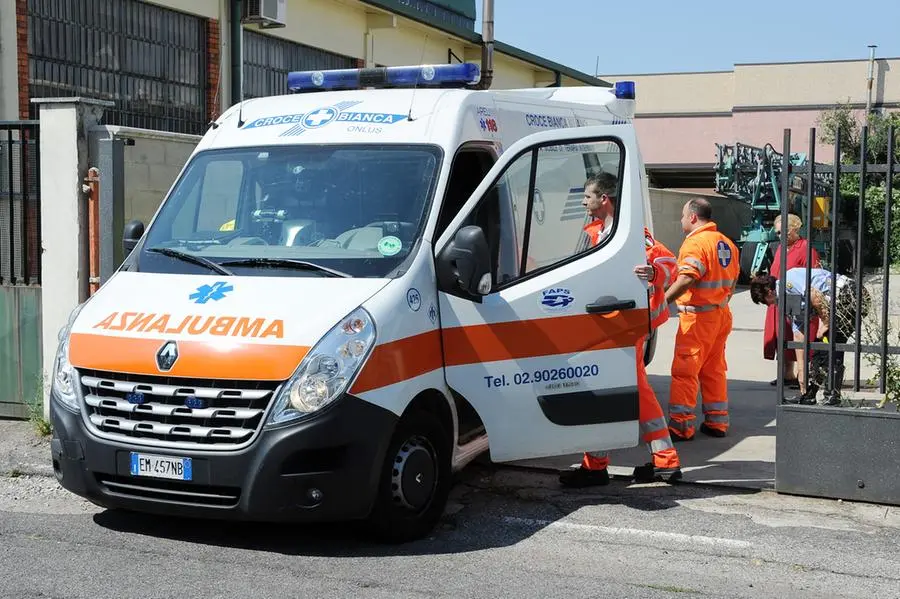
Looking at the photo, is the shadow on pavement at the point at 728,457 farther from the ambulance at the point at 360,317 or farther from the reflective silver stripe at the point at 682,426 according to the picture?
the ambulance at the point at 360,317

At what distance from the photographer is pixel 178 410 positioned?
5453 mm

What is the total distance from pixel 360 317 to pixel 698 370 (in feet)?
12.4

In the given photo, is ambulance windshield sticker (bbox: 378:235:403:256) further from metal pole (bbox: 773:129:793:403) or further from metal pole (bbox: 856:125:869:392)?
metal pole (bbox: 856:125:869:392)

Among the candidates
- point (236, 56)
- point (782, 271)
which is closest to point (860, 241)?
point (782, 271)

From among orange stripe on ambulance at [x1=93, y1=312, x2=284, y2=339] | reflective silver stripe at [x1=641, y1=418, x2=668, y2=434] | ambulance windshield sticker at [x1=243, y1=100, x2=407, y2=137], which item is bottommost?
reflective silver stripe at [x1=641, y1=418, x2=668, y2=434]

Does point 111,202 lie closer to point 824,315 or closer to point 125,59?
point 824,315

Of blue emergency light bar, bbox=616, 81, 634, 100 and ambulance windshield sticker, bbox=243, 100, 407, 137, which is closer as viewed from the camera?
ambulance windshield sticker, bbox=243, 100, 407, 137

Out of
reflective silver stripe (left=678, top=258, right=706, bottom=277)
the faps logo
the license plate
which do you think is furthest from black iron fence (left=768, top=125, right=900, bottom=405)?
the license plate

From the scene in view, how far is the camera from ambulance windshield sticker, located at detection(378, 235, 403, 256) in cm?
599

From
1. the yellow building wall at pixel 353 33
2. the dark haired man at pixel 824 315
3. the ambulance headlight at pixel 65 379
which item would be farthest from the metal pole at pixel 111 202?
the yellow building wall at pixel 353 33

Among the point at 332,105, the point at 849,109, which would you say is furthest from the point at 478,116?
the point at 849,109

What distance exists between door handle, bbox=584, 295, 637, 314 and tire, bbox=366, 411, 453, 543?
1.14 metres

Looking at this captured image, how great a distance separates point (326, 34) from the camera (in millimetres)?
19031

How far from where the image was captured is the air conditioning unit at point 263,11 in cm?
1633
